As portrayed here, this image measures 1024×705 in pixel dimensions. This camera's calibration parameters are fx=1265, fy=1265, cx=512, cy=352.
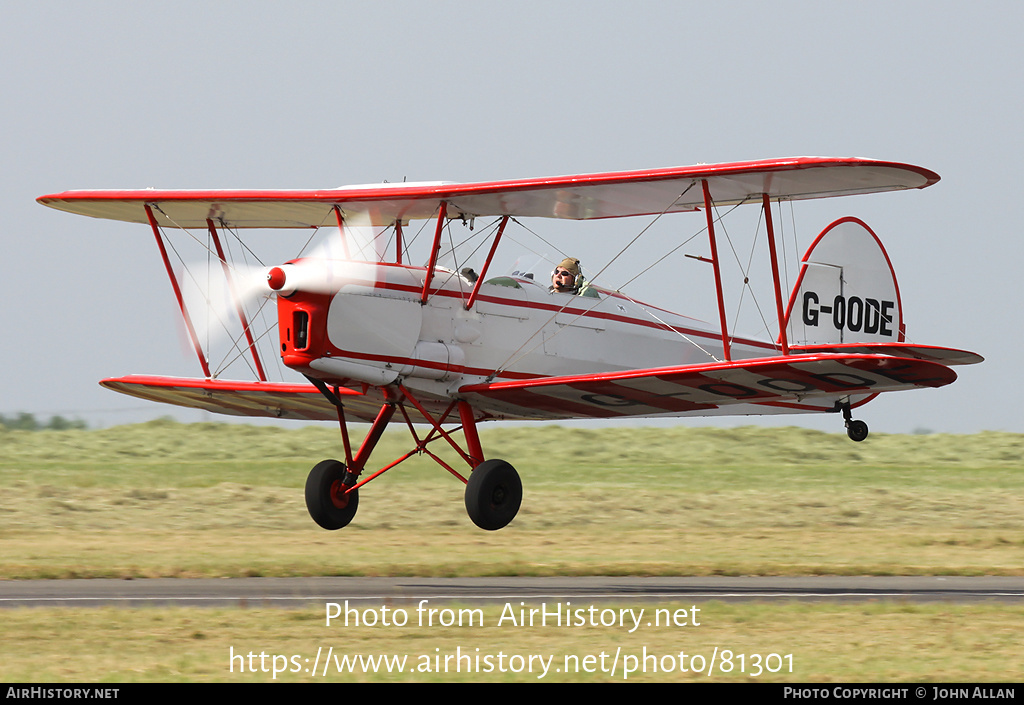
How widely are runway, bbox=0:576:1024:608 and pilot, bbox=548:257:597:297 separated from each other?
126 inches

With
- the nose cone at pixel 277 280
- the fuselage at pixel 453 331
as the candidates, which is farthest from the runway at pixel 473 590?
the nose cone at pixel 277 280

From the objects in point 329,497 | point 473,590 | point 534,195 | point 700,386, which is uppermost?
point 534,195

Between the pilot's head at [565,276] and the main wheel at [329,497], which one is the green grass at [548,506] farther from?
the pilot's head at [565,276]

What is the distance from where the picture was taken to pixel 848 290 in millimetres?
16344

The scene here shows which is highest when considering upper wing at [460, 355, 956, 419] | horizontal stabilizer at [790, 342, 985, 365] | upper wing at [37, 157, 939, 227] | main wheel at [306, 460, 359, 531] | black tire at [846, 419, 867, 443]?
upper wing at [37, 157, 939, 227]

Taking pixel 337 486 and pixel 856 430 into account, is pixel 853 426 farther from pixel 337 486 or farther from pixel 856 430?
pixel 337 486

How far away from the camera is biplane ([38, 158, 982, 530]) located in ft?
38.0

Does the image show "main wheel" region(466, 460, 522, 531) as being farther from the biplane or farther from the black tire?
the black tire

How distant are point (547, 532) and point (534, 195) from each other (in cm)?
822

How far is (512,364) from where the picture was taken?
44.3ft

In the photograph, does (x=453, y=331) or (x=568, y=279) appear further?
(x=568, y=279)

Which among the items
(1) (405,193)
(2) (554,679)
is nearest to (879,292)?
(1) (405,193)

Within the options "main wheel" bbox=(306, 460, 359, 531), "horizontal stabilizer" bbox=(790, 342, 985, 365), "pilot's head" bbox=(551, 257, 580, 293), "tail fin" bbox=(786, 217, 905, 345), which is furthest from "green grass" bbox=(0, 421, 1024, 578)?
"horizontal stabilizer" bbox=(790, 342, 985, 365)

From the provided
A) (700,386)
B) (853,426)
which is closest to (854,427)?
(853,426)
